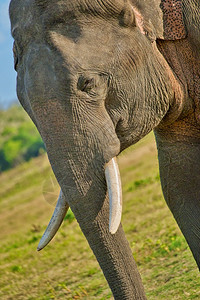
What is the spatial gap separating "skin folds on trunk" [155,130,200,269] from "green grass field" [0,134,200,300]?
25 cm

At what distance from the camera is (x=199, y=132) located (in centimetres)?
455

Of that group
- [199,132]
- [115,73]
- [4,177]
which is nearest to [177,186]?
[199,132]

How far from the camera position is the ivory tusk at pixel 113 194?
338cm

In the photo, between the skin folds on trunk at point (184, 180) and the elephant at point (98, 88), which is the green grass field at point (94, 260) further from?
the elephant at point (98, 88)

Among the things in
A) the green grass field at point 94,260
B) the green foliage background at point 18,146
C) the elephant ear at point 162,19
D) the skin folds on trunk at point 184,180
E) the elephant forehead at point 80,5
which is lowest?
the green foliage background at point 18,146

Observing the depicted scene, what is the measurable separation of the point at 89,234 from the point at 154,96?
98 centimetres

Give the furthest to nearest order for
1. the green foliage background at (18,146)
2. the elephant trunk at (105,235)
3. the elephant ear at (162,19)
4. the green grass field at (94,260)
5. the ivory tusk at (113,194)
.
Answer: the green foliage background at (18,146), the green grass field at (94,260), the elephant ear at (162,19), the elephant trunk at (105,235), the ivory tusk at (113,194)

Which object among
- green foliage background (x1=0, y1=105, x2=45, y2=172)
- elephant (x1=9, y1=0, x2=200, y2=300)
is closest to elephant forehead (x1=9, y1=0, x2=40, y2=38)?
elephant (x1=9, y1=0, x2=200, y2=300)

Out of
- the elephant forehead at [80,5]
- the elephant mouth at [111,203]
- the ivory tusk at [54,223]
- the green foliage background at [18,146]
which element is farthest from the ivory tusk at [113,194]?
the green foliage background at [18,146]

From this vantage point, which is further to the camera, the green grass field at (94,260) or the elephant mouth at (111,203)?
the green grass field at (94,260)

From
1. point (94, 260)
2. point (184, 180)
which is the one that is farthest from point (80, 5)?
point (94, 260)

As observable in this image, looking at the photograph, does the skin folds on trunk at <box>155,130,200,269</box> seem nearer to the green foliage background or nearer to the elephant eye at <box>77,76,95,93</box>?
the elephant eye at <box>77,76,95,93</box>

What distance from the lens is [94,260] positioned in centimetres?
765

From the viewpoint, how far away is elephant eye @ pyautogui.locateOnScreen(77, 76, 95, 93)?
11.8 feet
